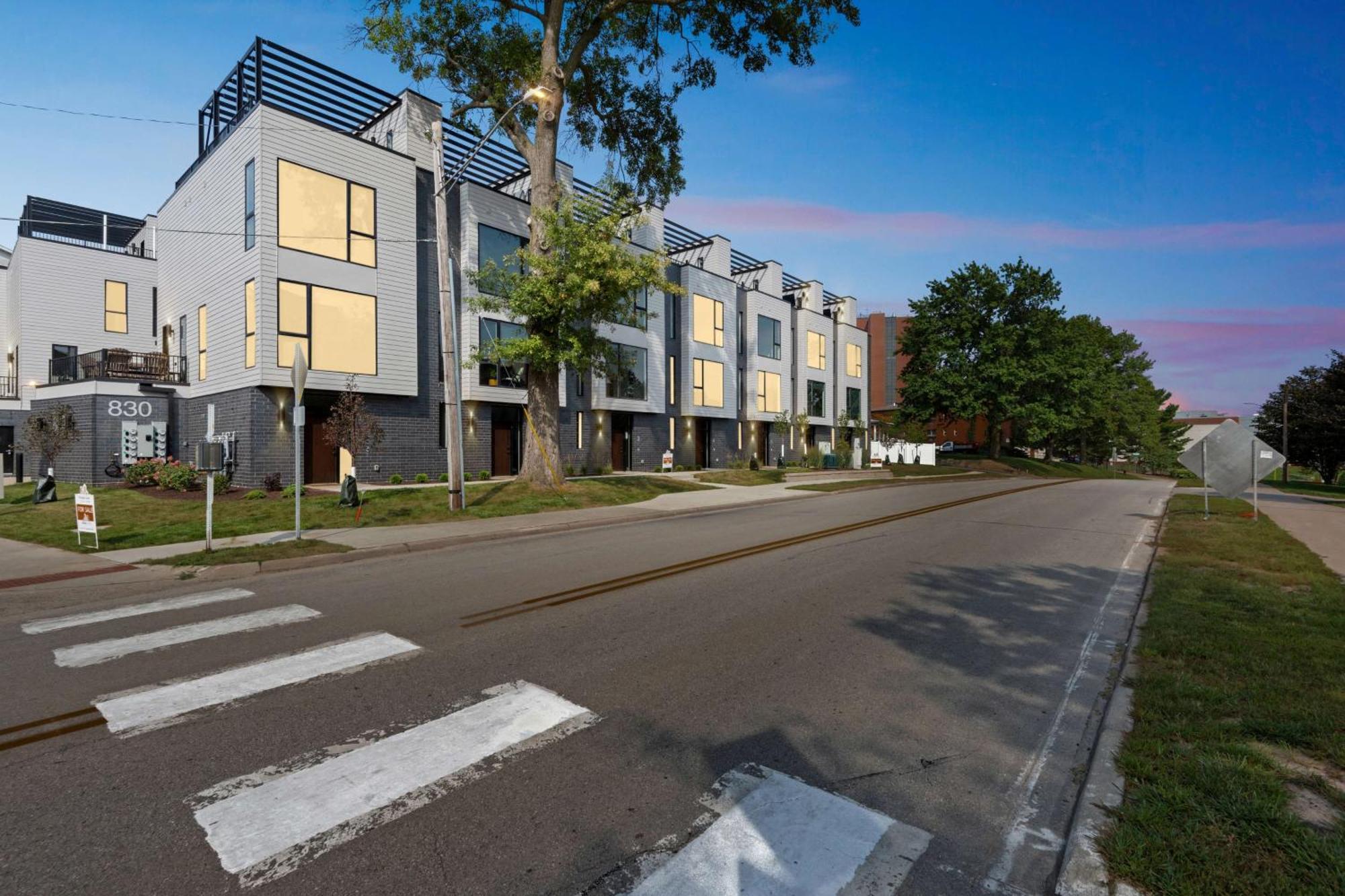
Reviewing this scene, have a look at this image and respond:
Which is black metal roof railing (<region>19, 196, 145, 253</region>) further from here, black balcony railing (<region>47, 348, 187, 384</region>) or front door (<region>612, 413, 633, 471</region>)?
front door (<region>612, 413, 633, 471</region>)

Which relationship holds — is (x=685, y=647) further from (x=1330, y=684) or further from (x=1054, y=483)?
(x=1054, y=483)

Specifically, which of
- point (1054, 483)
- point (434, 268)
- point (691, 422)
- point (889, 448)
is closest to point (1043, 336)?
point (889, 448)

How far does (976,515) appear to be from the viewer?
15.7m

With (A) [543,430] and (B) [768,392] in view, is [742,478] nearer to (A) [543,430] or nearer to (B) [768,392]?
(A) [543,430]

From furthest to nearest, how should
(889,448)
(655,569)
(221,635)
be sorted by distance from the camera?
(889,448), (655,569), (221,635)

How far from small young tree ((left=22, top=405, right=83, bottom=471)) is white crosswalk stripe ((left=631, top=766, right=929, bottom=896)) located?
1006 inches

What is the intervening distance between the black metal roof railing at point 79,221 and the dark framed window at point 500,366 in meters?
21.5

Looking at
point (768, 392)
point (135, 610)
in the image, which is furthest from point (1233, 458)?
point (768, 392)

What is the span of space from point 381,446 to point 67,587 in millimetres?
14454

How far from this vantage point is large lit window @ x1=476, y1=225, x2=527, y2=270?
24453 millimetres

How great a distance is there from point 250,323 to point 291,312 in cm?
136

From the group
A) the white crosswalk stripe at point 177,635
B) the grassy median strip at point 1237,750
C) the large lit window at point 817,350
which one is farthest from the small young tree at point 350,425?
the large lit window at point 817,350

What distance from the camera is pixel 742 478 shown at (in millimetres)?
28438

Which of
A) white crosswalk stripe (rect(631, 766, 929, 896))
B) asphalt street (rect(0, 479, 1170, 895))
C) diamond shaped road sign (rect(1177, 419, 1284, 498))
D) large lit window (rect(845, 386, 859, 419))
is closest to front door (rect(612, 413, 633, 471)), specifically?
diamond shaped road sign (rect(1177, 419, 1284, 498))
